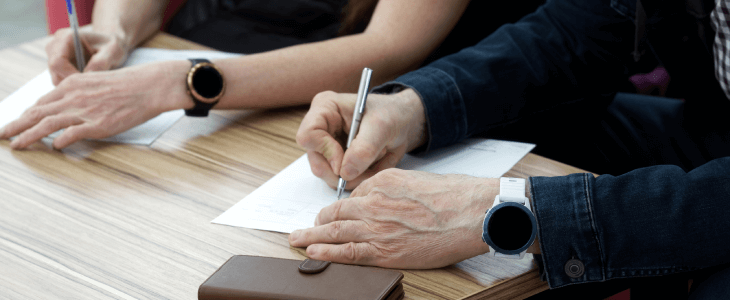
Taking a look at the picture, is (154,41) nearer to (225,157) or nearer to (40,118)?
(40,118)

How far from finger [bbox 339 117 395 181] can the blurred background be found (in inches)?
126

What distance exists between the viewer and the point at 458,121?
98 centimetres

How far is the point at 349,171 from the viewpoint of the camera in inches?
33.5

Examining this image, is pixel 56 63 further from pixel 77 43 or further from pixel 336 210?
pixel 336 210

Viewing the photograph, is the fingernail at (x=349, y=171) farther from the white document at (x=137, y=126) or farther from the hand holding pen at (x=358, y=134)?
the white document at (x=137, y=126)

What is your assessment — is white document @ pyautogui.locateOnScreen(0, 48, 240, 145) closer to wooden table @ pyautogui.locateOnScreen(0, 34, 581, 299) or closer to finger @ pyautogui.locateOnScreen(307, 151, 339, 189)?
wooden table @ pyautogui.locateOnScreen(0, 34, 581, 299)

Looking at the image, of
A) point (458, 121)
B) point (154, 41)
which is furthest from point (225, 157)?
point (154, 41)

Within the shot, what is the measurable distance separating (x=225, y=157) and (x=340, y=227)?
0.32 m

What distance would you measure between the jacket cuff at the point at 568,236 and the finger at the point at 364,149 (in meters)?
0.24

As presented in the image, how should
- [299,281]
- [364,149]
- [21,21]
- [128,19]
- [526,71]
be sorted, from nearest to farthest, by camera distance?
1. [299,281]
2. [364,149]
3. [526,71]
4. [128,19]
5. [21,21]

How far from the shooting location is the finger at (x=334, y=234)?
2.43 feet

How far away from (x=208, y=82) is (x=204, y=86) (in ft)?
0.04

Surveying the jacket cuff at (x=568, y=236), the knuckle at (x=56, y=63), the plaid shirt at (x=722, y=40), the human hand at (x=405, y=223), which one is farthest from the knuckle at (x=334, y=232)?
the knuckle at (x=56, y=63)

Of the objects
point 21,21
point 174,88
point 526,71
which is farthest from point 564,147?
point 21,21
